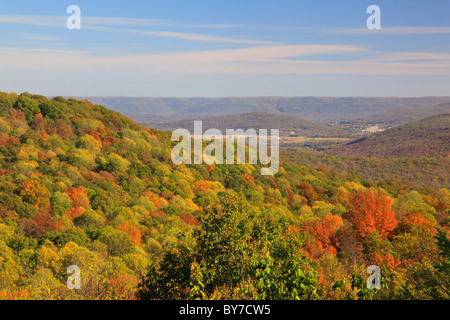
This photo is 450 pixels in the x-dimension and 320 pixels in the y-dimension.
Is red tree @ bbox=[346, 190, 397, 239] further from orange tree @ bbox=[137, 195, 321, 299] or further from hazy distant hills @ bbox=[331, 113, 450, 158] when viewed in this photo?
hazy distant hills @ bbox=[331, 113, 450, 158]

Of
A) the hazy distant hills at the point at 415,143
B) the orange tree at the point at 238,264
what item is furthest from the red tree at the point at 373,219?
the hazy distant hills at the point at 415,143

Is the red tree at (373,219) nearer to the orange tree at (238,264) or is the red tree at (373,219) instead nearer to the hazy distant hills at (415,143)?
the orange tree at (238,264)

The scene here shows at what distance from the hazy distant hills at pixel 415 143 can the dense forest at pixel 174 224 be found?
84.0m

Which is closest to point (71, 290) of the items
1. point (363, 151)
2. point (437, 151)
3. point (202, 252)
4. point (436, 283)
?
point (202, 252)

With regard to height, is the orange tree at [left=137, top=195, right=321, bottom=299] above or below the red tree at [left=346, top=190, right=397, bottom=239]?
above

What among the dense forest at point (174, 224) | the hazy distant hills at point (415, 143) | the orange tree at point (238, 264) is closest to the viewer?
the orange tree at point (238, 264)

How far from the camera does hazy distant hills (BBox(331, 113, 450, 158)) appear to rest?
15498 centimetres

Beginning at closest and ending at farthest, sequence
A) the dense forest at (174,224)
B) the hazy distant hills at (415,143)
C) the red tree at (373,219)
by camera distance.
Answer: the dense forest at (174,224) → the red tree at (373,219) → the hazy distant hills at (415,143)

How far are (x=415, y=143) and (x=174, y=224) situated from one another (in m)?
155

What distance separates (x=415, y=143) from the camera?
169125 millimetres

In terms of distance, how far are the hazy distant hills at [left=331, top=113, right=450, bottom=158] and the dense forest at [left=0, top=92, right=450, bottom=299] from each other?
8395cm

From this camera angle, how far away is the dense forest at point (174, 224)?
37.0 feet

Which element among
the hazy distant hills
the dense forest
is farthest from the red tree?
the hazy distant hills

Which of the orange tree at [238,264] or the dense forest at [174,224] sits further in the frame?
the dense forest at [174,224]
